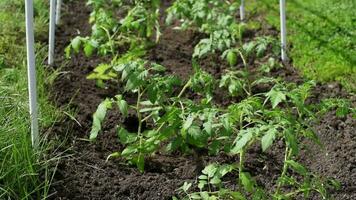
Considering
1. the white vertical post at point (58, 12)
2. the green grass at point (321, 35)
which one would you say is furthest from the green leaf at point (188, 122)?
the white vertical post at point (58, 12)

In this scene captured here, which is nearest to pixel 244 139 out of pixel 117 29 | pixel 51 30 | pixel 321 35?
pixel 117 29

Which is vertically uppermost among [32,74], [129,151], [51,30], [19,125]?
[32,74]

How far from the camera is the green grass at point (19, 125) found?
151 inches

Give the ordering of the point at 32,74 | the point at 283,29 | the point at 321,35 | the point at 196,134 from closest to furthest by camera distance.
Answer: the point at 196,134, the point at 32,74, the point at 283,29, the point at 321,35

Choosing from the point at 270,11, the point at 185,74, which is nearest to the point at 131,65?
the point at 185,74

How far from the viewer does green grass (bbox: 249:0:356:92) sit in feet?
17.1

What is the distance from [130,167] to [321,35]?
85.4 inches

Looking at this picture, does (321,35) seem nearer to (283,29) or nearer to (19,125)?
(283,29)

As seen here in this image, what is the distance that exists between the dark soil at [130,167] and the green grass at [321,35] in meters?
0.14

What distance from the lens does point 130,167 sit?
425cm

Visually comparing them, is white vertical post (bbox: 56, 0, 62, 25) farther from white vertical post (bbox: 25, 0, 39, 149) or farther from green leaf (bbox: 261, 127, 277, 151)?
green leaf (bbox: 261, 127, 277, 151)

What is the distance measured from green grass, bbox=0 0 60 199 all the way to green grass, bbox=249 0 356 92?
6.00 feet

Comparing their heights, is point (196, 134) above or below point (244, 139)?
below

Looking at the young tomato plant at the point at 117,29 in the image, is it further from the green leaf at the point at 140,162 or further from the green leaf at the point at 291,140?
the green leaf at the point at 291,140
